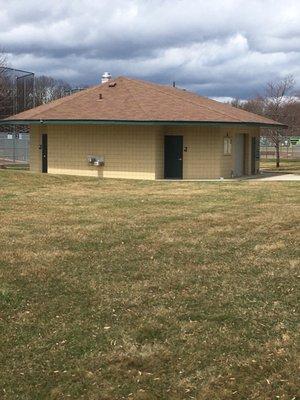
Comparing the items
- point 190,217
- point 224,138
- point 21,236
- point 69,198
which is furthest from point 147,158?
point 21,236

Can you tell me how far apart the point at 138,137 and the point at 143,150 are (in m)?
0.63

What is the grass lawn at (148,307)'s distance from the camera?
14.9ft

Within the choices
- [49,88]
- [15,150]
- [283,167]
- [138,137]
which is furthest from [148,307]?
[49,88]

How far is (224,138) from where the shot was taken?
2675 centimetres

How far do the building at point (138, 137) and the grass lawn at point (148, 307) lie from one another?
14231mm

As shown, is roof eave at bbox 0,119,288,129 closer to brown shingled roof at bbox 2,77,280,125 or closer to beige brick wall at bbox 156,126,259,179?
brown shingled roof at bbox 2,77,280,125

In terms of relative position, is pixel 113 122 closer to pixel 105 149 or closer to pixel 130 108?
pixel 130 108

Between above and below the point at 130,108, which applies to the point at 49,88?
above

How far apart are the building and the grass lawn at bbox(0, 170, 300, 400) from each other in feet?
46.7

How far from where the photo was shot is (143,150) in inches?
1025

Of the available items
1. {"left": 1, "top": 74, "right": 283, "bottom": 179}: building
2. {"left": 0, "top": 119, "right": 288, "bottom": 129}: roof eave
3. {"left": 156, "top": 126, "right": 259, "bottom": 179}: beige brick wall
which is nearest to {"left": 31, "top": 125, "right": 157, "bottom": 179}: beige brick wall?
{"left": 1, "top": 74, "right": 283, "bottom": 179}: building

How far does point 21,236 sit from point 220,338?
17.2ft

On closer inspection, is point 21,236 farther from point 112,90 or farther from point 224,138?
point 112,90

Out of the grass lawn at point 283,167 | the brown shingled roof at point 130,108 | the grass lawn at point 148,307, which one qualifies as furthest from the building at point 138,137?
the grass lawn at point 148,307
